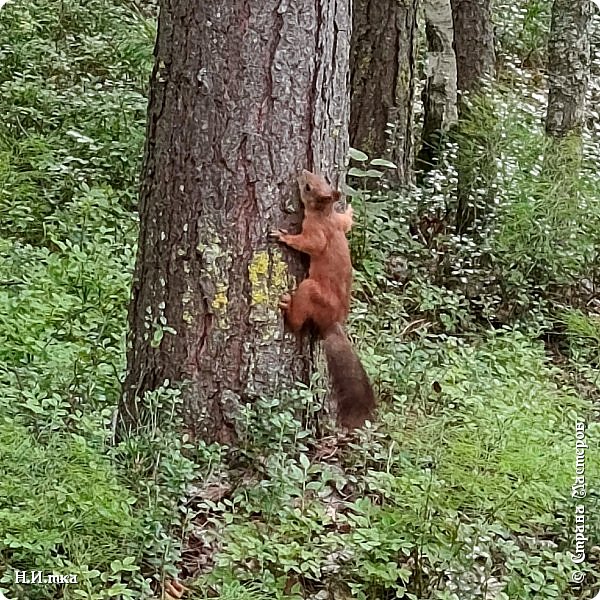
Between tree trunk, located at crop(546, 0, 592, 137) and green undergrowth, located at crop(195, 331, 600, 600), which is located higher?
tree trunk, located at crop(546, 0, 592, 137)

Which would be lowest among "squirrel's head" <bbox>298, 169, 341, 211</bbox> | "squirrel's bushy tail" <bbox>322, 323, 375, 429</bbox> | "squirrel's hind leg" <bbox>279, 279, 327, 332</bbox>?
"squirrel's bushy tail" <bbox>322, 323, 375, 429</bbox>

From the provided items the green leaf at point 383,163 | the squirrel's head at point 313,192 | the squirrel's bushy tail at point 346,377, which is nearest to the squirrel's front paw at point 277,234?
the squirrel's head at point 313,192

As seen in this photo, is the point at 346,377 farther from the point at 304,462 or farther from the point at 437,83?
the point at 437,83

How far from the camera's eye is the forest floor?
349 centimetres

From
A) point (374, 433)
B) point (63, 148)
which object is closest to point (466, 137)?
point (63, 148)

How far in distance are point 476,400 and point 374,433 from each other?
1.77 ft

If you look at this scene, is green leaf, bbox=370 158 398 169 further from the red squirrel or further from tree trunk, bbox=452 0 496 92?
the red squirrel

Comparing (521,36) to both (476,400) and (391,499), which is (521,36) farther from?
(391,499)

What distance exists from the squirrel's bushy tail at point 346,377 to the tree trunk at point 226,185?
5.9 inches

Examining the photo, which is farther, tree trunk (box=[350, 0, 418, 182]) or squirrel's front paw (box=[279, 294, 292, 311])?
tree trunk (box=[350, 0, 418, 182])

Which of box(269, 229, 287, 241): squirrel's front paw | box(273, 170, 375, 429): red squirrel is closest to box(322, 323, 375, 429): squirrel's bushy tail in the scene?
box(273, 170, 375, 429): red squirrel

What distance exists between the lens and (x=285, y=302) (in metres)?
3.87

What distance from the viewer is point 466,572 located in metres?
3.62

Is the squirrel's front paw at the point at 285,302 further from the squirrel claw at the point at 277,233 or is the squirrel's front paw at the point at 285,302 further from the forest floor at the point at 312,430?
the forest floor at the point at 312,430
